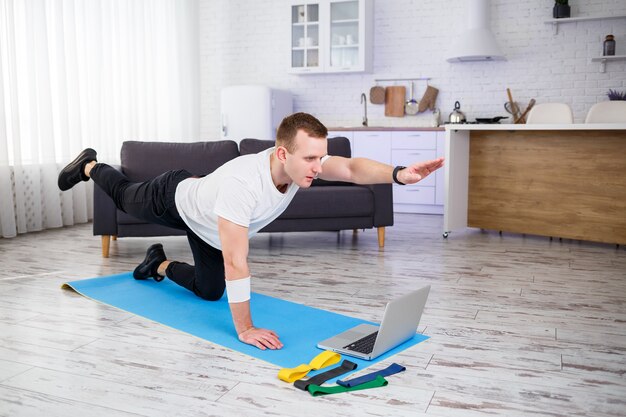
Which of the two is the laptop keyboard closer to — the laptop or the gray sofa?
the laptop

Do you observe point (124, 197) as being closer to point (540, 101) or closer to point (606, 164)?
point (606, 164)

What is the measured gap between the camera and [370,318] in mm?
2822

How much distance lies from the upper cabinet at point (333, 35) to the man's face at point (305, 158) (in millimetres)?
5001

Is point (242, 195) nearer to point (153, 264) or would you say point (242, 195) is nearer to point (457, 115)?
point (153, 264)

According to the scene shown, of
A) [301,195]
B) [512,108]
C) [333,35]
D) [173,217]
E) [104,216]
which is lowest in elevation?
[104,216]

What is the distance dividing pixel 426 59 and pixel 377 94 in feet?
2.13

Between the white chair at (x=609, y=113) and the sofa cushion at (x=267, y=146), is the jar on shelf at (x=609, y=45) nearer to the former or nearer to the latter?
the white chair at (x=609, y=113)

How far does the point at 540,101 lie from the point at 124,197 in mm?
4890

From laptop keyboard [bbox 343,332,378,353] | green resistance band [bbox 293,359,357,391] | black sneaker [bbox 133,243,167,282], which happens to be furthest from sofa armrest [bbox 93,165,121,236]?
green resistance band [bbox 293,359,357,391]

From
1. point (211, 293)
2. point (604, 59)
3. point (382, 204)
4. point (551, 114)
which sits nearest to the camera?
point (211, 293)

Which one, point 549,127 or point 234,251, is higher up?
point 549,127

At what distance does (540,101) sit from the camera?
6.59 meters

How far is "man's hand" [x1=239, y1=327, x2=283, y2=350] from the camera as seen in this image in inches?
93.2

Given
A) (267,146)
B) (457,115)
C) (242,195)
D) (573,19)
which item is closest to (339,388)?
(242,195)
